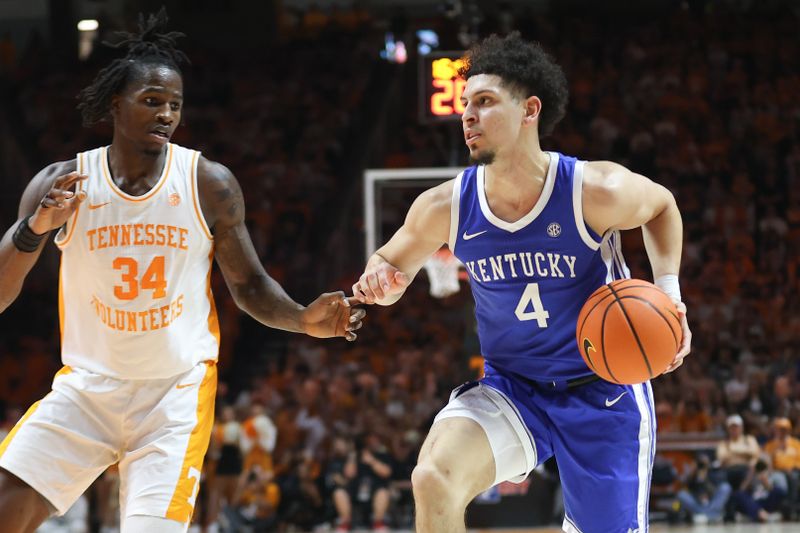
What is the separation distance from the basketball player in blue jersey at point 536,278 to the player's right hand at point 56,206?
45.1 inches

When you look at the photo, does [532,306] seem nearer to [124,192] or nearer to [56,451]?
[124,192]

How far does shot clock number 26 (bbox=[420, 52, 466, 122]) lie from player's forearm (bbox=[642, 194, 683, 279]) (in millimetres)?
5126

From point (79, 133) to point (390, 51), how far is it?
4652 millimetres

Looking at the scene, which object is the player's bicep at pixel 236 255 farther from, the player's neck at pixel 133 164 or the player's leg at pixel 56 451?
the player's leg at pixel 56 451

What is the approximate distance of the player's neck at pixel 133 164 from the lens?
4148 mm

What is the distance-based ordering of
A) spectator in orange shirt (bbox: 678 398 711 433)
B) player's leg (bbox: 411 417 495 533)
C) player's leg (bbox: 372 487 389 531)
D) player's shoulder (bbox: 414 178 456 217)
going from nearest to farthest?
player's leg (bbox: 411 417 495 533) < player's shoulder (bbox: 414 178 456 217) < player's leg (bbox: 372 487 389 531) < spectator in orange shirt (bbox: 678 398 711 433)

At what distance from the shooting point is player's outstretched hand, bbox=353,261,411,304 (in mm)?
4355

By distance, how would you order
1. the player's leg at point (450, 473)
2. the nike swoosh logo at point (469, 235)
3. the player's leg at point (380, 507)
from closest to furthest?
the player's leg at point (450, 473) → the nike swoosh logo at point (469, 235) → the player's leg at point (380, 507)

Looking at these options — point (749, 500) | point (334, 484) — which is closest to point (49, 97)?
point (334, 484)

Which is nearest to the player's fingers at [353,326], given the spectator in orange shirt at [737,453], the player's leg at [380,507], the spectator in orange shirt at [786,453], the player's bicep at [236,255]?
the player's bicep at [236,255]

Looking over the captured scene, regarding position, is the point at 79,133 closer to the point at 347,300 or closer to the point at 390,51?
the point at 390,51

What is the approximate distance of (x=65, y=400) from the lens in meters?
3.94

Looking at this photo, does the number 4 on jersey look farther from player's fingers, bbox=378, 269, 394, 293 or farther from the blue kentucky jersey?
player's fingers, bbox=378, 269, 394, 293

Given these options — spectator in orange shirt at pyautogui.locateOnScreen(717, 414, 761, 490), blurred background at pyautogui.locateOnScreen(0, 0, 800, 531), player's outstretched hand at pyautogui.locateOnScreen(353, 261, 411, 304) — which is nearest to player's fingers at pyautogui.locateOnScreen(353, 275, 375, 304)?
Result: player's outstretched hand at pyautogui.locateOnScreen(353, 261, 411, 304)
